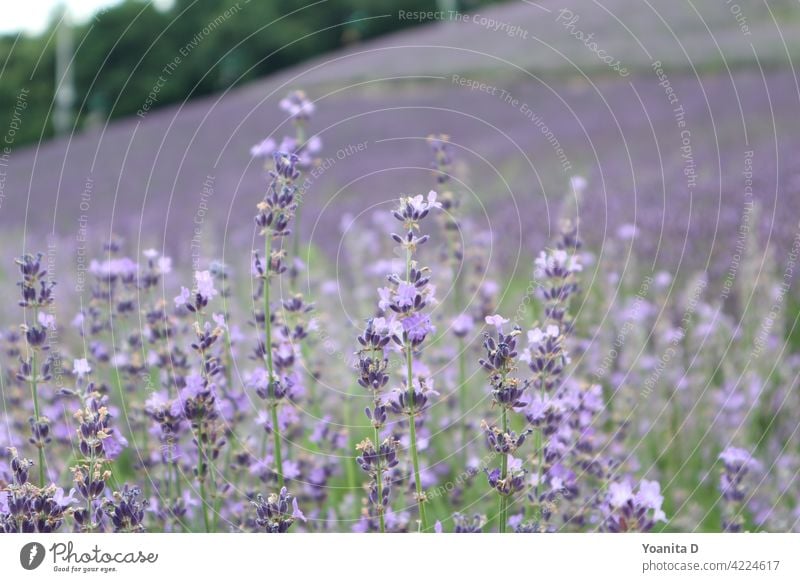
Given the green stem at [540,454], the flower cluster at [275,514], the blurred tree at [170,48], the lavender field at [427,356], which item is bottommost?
the flower cluster at [275,514]

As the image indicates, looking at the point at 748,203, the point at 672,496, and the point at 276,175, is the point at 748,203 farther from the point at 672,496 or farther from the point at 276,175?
the point at 276,175

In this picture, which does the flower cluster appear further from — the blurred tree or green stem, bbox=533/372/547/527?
the blurred tree

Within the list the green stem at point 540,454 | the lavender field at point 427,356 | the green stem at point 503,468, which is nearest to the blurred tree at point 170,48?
the lavender field at point 427,356

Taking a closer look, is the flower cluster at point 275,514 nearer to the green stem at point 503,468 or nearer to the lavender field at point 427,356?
the lavender field at point 427,356

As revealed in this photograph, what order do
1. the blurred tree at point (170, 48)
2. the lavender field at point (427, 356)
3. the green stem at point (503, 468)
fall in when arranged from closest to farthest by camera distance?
the green stem at point (503, 468) → the lavender field at point (427, 356) → the blurred tree at point (170, 48)

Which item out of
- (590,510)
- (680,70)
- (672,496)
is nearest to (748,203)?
(672,496)

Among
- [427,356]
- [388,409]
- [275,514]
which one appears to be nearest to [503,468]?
[388,409]

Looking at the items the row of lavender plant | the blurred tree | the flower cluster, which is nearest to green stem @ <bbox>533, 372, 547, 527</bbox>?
the row of lavender plant

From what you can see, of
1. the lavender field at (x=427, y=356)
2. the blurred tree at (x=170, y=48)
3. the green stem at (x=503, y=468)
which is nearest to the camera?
the green stem at (x=503, y=468)
